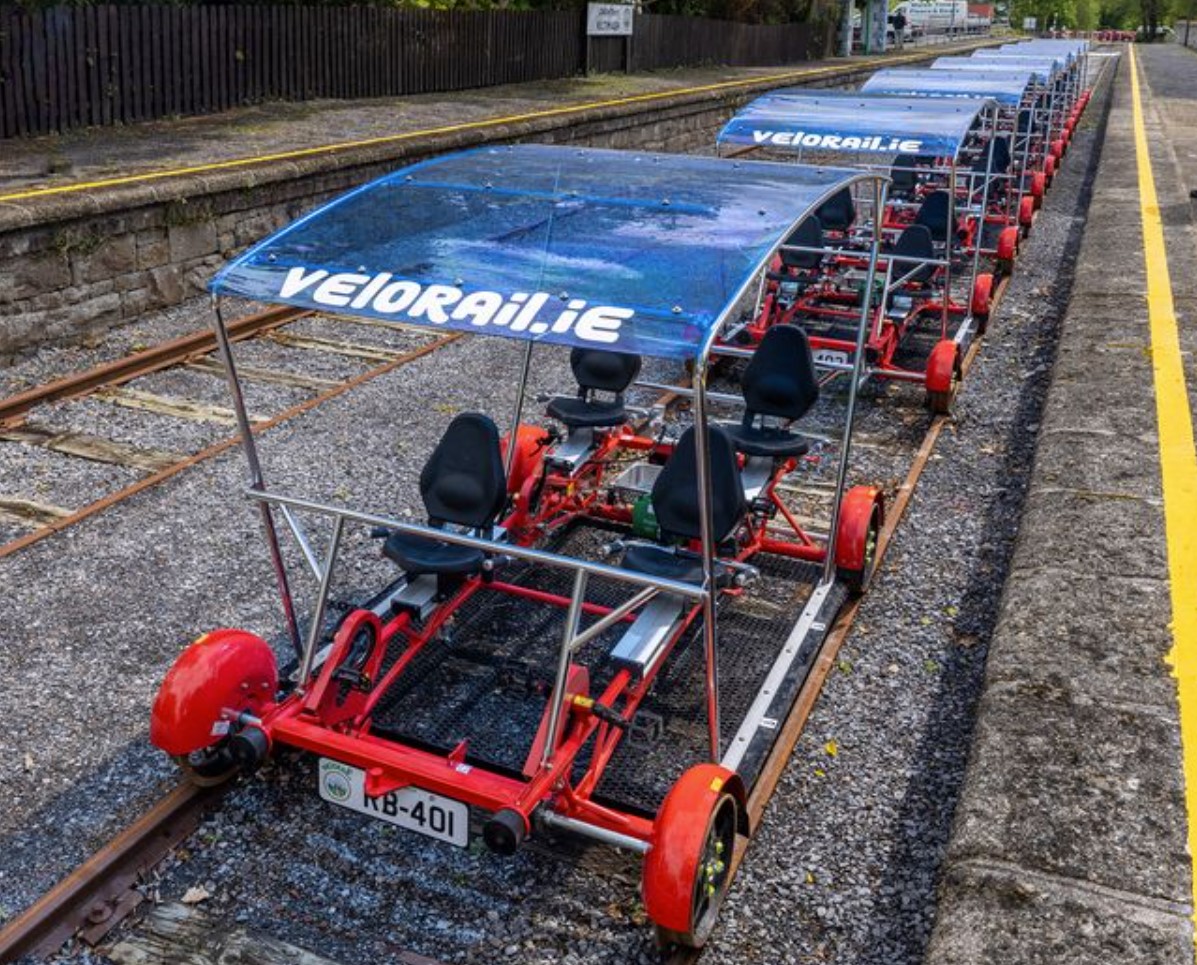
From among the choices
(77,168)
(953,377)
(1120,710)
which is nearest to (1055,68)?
(953,377)

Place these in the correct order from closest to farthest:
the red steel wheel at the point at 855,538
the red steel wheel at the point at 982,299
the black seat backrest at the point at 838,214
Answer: the red steel wheel at the point at 855,538 → the red steel wheel at the point at 982,299 → the black seat backrest at the point at 838,214

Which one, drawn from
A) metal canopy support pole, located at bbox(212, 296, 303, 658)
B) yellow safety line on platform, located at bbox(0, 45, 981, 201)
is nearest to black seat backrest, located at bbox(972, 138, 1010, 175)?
yellow safety line on platform, located at bbox(0, 45, 981, 201)

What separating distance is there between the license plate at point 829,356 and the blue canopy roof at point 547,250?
14.9ft

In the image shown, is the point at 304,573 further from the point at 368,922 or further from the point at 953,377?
the point at 953,377

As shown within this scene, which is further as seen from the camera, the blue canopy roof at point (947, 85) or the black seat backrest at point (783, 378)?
the blue canopy roof at point (947, 85)

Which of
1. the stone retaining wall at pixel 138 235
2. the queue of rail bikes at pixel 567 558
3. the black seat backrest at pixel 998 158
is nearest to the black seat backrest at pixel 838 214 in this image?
the black seat backrest at pixel 998 158

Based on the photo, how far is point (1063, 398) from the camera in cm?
1013

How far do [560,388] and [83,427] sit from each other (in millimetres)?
3969

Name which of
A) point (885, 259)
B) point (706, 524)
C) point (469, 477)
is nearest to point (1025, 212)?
point (885, 259)

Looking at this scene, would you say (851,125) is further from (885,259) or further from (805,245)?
(805,245)

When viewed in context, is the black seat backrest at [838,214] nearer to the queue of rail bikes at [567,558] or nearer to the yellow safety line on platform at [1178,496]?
the yellow safety line on platform at [1178,496]

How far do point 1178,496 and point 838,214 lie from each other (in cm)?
667

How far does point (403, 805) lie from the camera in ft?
16.2

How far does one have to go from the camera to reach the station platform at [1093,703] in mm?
4359
